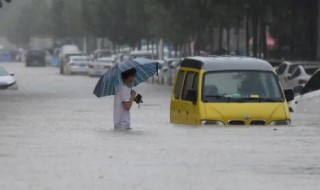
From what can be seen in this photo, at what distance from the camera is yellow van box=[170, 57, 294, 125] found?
66.0 feet

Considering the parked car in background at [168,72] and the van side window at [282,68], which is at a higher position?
the van side window at [282,68]

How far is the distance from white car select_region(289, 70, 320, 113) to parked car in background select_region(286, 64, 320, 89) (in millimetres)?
7126

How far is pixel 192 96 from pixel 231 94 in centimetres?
76

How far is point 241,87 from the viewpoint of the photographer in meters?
20.7

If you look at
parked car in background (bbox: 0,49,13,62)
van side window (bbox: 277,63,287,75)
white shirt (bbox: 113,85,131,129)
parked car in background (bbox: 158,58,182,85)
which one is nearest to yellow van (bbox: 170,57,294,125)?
white shirt (bbox: 113,85,131,129)

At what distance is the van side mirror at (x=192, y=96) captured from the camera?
67.5 ft

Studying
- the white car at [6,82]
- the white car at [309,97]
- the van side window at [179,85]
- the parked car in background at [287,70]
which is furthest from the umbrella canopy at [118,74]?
A: the white car at [6,82]

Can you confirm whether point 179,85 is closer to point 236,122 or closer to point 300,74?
point 236,122

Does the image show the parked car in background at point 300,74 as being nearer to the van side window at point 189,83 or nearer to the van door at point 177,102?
the van door at point 177,102

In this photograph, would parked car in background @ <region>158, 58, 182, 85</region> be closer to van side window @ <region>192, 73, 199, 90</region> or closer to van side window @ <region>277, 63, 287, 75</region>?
van side window @ <region>277, 63, 287, 75</region>

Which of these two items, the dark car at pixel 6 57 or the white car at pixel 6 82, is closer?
the white car at pixel 6 82

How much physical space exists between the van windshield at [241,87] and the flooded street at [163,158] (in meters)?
0.81

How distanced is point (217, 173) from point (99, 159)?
6.71ft

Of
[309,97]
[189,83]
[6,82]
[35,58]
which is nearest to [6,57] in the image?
[35,58]
